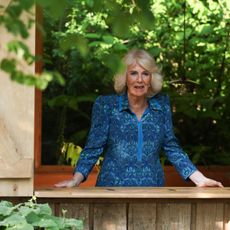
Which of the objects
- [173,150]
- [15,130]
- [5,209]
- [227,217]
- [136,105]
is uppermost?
[136,105]

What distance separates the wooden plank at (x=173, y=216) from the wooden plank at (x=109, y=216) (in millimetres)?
187

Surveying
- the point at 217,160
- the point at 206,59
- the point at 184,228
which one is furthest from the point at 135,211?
the point at 206,59

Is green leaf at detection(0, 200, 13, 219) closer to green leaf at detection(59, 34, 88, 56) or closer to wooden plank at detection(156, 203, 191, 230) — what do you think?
wooden plank at detection(156, 203, 191, 230)

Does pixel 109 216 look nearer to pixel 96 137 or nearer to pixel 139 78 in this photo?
pixel 96 137

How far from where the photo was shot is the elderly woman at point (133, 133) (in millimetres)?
4211

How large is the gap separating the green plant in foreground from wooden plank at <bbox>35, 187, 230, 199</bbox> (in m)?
0.29

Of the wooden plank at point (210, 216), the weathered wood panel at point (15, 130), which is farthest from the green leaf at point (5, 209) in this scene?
the wooden plank at point (210, 216)

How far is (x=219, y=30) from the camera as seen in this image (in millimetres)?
7293

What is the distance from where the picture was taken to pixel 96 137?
4238 millimetres

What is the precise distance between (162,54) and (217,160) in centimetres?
118

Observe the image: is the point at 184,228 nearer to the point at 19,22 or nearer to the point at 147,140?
the point at 147,140

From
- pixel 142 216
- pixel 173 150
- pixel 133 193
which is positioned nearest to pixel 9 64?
pixel 133 193

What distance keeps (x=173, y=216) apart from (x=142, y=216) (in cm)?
16

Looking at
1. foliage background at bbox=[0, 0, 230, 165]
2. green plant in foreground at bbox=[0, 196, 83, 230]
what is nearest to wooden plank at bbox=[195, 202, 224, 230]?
green plant in foreground at bbox=[0, 196, 83, 230]
